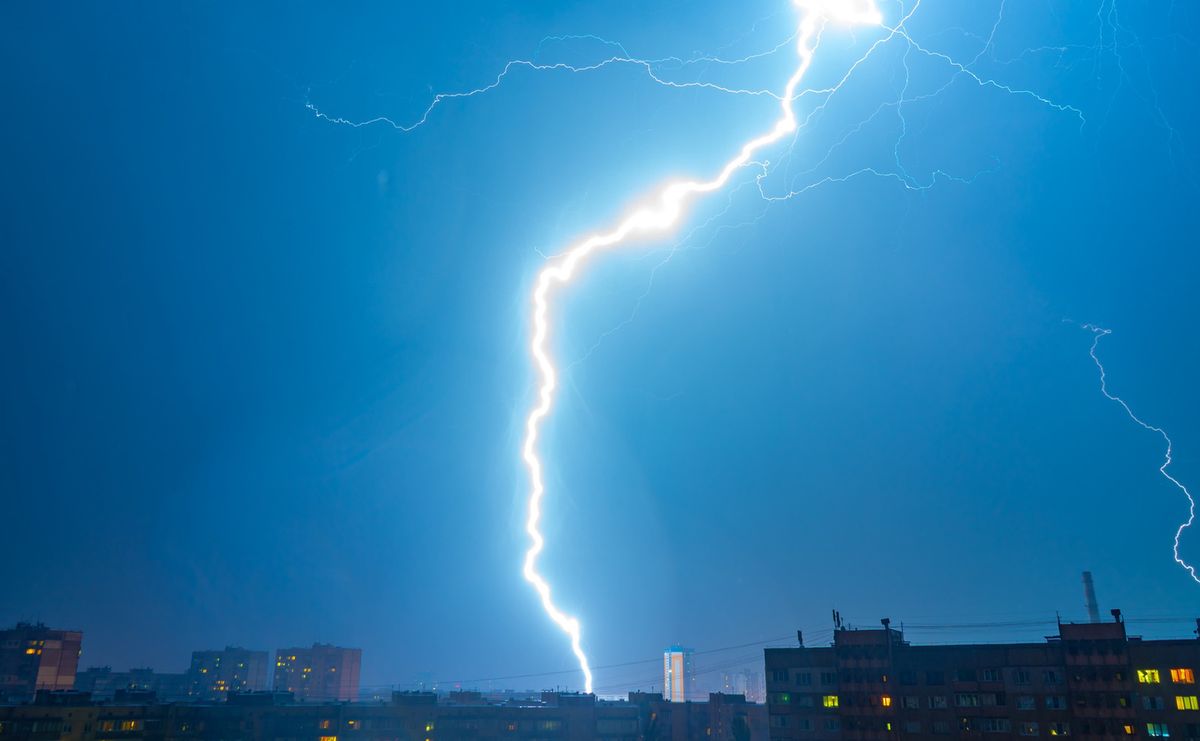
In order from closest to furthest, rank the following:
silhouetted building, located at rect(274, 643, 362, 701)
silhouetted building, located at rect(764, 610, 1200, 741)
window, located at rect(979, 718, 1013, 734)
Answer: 1. silhouetted building, located at rect(764, 610, 1200, 741)
2. window, located at rect(979, 718, 1013, 734)
3. silhouetted building, located at rect(274, 643, 362, 701)

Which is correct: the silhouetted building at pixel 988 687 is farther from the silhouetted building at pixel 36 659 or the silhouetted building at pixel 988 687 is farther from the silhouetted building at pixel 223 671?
the silhouetted building at pixel 223 671

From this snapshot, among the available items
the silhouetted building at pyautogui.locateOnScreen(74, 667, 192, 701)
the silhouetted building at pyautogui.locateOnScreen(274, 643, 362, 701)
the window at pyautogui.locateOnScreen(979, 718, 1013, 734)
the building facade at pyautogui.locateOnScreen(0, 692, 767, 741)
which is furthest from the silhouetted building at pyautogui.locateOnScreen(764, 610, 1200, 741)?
the silhouetted building at pyautogui.locateOnScreen(274, 643, 362, 701)

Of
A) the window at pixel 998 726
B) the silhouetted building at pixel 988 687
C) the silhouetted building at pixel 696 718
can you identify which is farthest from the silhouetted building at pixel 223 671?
the window at pixel 998 726

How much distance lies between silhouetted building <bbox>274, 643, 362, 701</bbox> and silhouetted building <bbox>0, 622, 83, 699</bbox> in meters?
26.9

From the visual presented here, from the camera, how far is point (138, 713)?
37500 mm

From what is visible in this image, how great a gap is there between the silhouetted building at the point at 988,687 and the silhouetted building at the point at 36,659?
57.7 meters

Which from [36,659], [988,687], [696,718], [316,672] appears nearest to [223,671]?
[316,672]

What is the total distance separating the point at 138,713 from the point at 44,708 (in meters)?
3.76

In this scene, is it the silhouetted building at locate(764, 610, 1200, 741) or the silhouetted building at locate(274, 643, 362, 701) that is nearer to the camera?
the silhouetted building at locate(764, 610, 1200, 741)

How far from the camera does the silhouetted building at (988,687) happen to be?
32.0 m

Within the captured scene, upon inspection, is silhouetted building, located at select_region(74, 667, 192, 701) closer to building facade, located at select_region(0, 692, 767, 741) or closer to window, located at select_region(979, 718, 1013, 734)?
building facade, located at select_region(0, 692, 767, 741)

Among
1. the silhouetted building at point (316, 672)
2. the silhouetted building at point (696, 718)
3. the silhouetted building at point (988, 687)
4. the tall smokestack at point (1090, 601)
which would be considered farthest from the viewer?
the silhouetted building at point (316, 672)

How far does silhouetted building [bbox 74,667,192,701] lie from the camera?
7156cm

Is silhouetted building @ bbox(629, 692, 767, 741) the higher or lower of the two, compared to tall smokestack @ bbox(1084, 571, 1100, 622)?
lower
